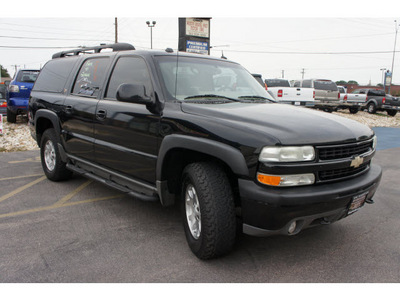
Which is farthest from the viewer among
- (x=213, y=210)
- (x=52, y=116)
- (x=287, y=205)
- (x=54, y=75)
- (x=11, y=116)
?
(x=11, y=116)

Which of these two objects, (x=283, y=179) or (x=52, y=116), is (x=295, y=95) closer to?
(x=52, y=116)

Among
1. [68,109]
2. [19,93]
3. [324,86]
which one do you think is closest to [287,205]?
[68,109]

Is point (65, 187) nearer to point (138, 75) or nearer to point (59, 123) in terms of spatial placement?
point (59, 123)

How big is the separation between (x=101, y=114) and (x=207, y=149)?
171cm

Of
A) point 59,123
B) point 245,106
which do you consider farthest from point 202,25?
point 245,106

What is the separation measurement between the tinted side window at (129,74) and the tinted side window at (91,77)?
26 cm

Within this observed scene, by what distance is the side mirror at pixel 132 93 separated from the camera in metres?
3.15

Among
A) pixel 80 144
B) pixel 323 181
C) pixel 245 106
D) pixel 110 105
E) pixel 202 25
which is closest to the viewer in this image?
pixel 323 181

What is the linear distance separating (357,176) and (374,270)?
78 centimetres

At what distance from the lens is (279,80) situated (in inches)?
756

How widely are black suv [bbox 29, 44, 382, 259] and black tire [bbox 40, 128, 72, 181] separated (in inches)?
24.9

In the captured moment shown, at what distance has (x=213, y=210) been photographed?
2.71 meters

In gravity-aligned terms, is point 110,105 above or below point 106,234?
above

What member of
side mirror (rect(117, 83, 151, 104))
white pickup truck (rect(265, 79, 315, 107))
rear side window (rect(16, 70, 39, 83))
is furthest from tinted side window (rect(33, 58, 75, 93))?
white pickup truck (rect(265, 79, 315, 107))
